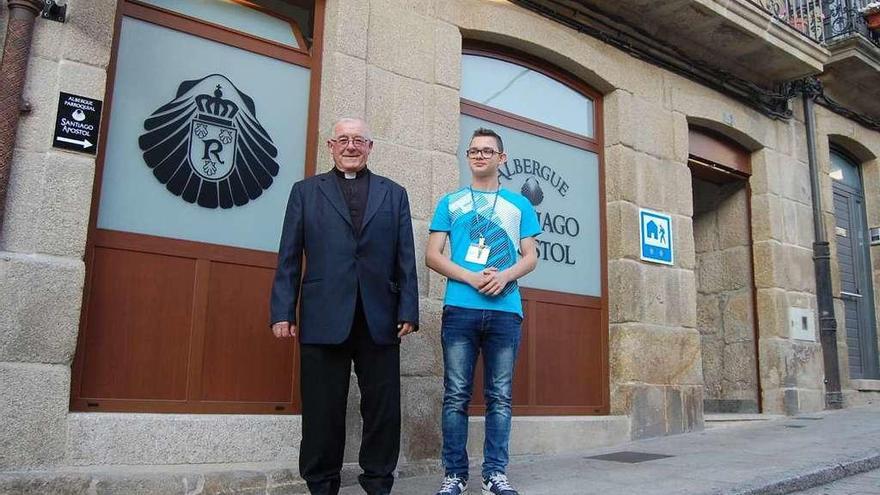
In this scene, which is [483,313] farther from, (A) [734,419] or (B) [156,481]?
(A) [734,419]

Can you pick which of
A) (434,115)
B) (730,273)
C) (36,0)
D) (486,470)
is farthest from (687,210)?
(36,0)

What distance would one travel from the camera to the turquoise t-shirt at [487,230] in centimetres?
360

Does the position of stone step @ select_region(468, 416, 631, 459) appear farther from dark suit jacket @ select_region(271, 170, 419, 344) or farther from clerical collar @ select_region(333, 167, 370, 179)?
clerical collar @ select_region(333, 167, 370, 179)

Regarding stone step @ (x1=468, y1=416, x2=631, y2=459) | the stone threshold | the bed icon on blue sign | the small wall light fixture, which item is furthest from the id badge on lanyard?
the stone threshold

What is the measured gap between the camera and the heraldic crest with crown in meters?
4.35

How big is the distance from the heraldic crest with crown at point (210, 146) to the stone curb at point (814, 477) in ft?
10.4

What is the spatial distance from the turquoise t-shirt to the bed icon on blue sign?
2.86m

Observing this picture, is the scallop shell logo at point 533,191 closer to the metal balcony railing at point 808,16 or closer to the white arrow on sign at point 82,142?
the white arrow on sign at point 82,142

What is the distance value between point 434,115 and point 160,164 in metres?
1.92

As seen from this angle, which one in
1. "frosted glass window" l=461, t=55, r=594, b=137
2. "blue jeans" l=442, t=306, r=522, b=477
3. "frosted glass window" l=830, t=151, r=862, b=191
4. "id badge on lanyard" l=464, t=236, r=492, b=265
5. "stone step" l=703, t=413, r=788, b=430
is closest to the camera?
"blue jeans" l=442, t=306, r=522, b=477

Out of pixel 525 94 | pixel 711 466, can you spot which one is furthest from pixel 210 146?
pixel 711 466

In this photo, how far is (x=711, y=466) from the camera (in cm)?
447

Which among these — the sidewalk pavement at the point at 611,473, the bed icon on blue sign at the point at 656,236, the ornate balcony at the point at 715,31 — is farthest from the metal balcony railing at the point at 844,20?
the sidewalk pavement at the point at 611,473

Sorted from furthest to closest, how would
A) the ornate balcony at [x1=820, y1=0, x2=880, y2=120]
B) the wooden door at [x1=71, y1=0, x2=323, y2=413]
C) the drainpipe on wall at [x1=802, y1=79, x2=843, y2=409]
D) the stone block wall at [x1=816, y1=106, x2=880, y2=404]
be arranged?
the ornate balcony at [x1=820, y1=0, x2=880, y2=120], the stone block wall at [x1=816, y1=106, x2=880, y2=404], the drainpipe on wall at [x1=802, y1=79, x2=843, y2=409], the wooden door at [x1=71, y1=0, x2=323, y2=413]
